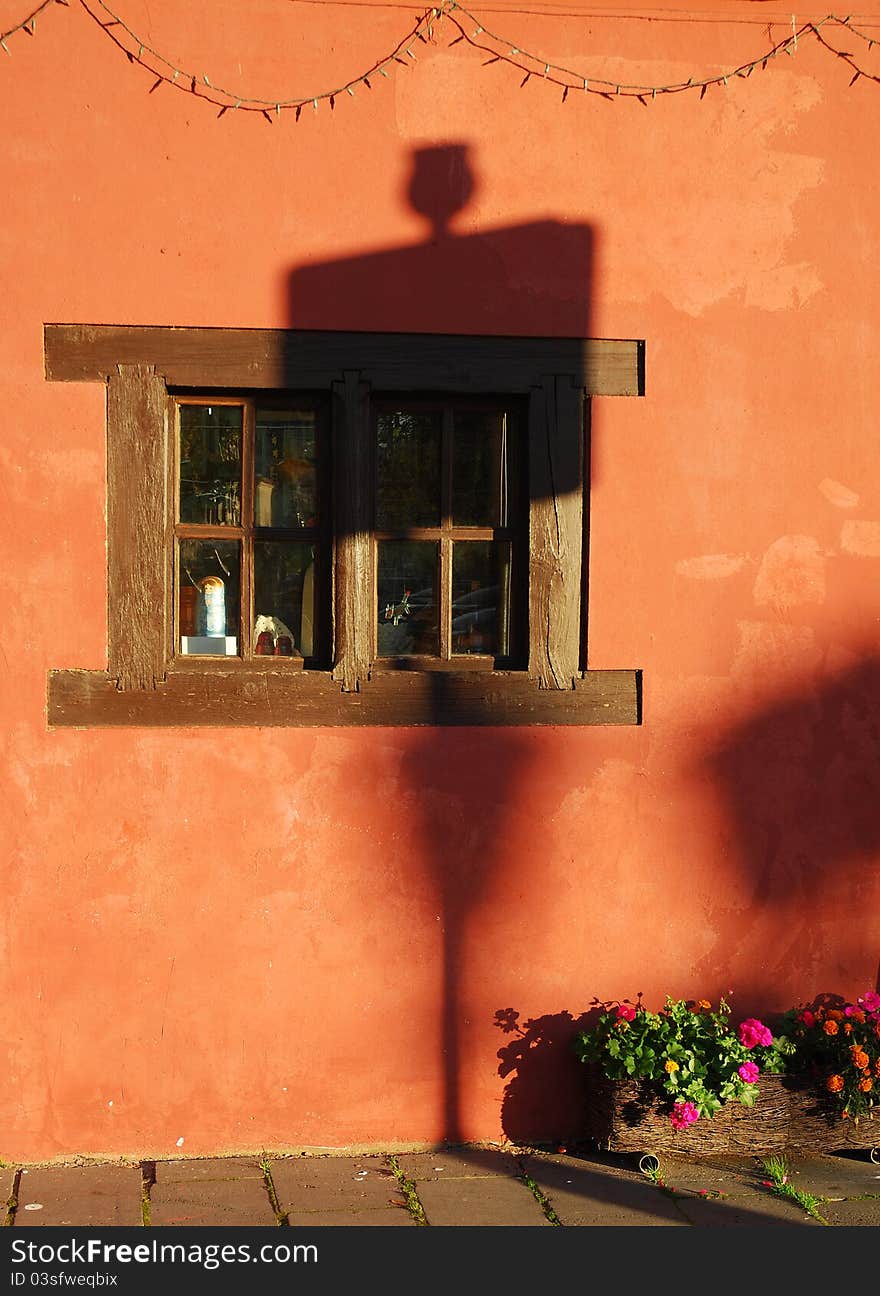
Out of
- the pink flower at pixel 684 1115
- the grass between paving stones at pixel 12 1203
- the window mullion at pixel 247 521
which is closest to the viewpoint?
the grass between paving stones at pixel 12 1203

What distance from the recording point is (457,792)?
437 centimetres

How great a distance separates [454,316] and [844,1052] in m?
2.83

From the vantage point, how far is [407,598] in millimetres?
4457

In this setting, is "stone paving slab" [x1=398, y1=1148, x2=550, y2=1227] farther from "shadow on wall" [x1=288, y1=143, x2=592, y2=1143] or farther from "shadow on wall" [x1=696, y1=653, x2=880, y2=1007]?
"shadow on wall" [x1=696, y1=653, x2=880, y2=1007]

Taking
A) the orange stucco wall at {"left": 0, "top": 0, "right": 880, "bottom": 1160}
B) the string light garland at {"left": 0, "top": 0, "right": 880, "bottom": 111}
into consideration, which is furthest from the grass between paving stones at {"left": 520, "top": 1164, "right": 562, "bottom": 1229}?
the string light garland at {"left": 0, "top": 0, "right": 880, "bottom": 111}

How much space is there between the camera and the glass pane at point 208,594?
14.4 feet

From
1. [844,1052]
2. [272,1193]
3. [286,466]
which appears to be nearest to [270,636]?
[286,466]

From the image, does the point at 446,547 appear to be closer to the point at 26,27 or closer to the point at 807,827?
the point at 807,827

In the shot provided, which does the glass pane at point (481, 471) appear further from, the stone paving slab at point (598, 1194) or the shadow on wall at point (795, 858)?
the stone paving slab at point (598, 1194)

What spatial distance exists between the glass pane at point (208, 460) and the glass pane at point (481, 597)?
814 mm

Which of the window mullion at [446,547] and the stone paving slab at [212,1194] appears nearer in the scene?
the stone paving slab at [212,1194]

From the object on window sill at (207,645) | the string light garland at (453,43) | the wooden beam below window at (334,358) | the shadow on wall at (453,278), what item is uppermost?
the string light garland at (453,43)

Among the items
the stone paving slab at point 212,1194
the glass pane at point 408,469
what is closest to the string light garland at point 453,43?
the glass pane at point 408,469
